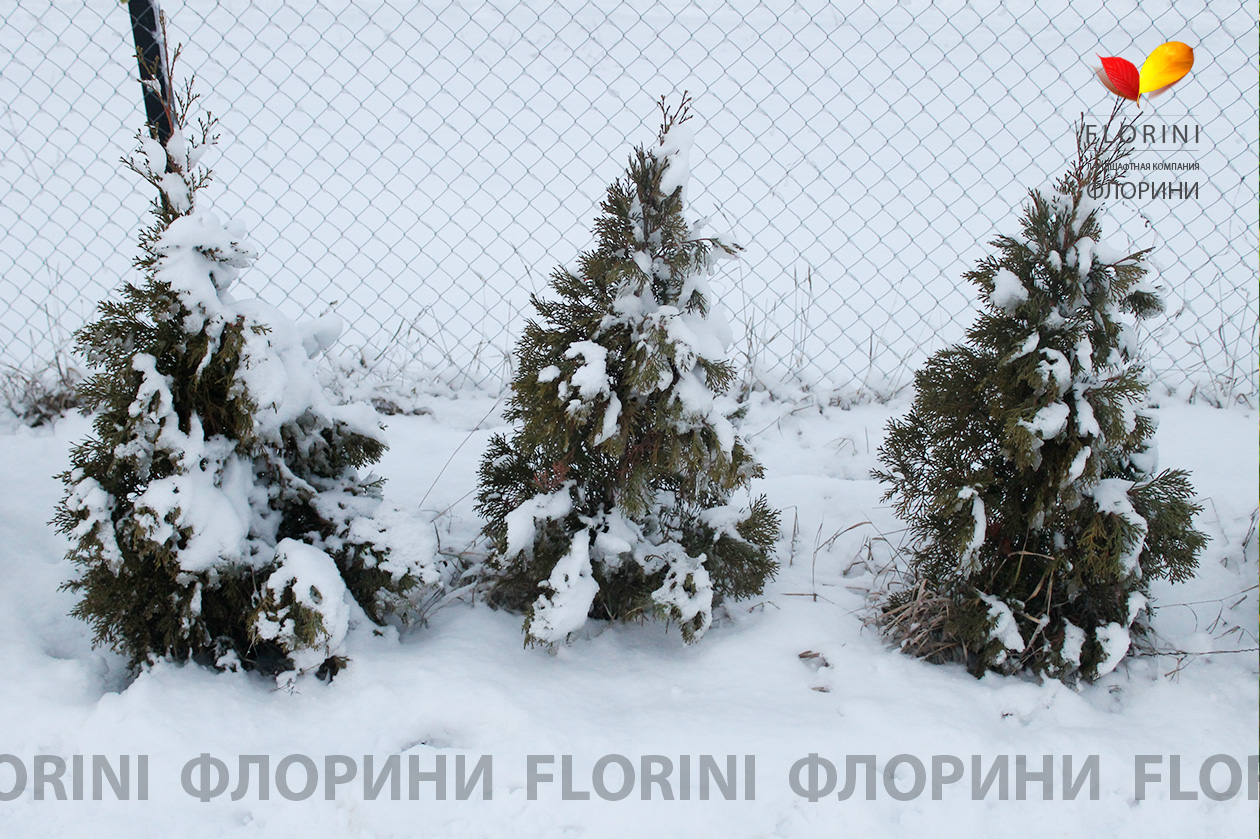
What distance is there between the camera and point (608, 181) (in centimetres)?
606

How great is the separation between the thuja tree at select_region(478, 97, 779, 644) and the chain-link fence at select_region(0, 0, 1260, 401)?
3.81ft

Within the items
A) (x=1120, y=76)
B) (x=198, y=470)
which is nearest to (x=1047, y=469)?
(x=198, y=470)

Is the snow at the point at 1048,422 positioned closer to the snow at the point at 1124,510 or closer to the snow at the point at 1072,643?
the snow at the point at 1124,510

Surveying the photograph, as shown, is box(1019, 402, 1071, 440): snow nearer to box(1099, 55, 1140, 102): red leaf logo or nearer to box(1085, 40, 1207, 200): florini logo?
box(1085, 40, 1207, 200): florini logo

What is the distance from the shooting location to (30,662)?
182 centimetres

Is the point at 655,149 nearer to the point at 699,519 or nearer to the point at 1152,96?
the point at 699,519

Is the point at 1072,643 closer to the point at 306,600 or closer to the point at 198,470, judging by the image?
the point at 306,600

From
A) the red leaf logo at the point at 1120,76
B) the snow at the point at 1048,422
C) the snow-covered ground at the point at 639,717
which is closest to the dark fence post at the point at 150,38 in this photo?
the snow-covered ground at the point at 639,717

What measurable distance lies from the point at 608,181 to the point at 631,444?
4649 mm

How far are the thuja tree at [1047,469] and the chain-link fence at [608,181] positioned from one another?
49.3 inches

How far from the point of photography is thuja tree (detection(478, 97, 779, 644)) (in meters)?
1.70

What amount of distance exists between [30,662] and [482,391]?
1.87m

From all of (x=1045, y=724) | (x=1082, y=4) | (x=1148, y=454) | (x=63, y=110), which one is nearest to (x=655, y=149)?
(x=1148, y=454)

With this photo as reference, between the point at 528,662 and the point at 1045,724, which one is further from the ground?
the point at 528,662
